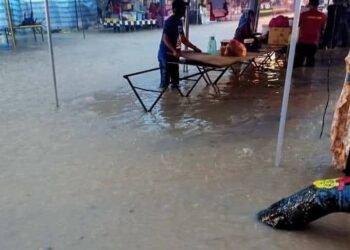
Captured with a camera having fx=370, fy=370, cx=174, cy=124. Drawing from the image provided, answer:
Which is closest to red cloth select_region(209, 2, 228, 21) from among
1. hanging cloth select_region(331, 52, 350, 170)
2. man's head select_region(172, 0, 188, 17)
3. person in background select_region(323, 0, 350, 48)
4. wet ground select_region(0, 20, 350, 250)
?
person in background select_region(323, 0, 350, 48)

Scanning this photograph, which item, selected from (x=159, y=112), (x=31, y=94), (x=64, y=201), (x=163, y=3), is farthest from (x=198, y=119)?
(x=163, y=3)

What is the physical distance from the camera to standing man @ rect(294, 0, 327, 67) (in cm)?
757

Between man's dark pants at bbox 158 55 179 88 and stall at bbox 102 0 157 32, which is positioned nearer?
man's dark pants at bbox 158 55 179 88

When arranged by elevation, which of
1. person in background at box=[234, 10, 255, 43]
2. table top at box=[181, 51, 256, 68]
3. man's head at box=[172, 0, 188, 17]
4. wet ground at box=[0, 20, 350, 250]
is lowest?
wet ground at box=[0, 20, 350, 250]

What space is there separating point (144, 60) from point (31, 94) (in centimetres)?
343

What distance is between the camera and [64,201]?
262 centimetres

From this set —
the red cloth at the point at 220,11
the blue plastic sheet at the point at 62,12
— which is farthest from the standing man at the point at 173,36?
the blue plastic sheet at the point at 62,12

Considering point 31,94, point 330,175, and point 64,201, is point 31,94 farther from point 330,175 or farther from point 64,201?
point 330,175

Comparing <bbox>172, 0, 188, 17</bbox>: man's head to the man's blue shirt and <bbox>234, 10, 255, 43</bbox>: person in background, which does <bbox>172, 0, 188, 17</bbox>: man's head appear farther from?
<bbox>234, 10, 255, 43</bbox>: person in background

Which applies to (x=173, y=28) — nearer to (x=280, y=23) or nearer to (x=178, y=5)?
(x=178, y=5)

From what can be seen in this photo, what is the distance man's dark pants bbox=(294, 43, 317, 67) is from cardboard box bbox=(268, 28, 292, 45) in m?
0.67

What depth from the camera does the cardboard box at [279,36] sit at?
738 cm

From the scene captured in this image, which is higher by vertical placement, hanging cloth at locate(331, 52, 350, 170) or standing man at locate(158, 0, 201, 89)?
standing man at locate(158, 0, 201, 89)

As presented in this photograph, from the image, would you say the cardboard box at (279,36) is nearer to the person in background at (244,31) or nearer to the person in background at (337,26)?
the person in background at (244,31)
